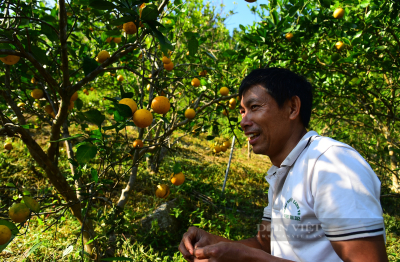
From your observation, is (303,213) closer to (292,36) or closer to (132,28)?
(132,28)

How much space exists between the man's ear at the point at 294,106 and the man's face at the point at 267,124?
0.02 metres

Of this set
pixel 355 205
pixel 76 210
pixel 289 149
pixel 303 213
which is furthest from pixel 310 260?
pixel 76 210

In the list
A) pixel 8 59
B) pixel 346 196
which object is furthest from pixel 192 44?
pixel 346 196

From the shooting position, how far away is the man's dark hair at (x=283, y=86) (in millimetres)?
1059

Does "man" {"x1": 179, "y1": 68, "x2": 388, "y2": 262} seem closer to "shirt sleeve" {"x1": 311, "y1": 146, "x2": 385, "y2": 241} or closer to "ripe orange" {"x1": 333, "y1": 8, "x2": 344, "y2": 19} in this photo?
"shirt sleeve" {"x1": 311, "y1": 146, "x2": 385, "y2": 241}

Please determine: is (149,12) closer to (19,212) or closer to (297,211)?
(297,211)

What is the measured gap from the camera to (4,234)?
100cm

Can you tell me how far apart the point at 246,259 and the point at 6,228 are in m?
1.01

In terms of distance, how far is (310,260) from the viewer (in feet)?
2.48

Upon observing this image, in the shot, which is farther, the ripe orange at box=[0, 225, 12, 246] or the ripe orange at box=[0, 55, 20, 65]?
the ripe orange at box=[0, 55, 20, 65]

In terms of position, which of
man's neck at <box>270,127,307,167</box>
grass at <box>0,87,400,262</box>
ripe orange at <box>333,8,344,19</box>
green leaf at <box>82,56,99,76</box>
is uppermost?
ripe orange at <box>333,8,344,19</box>

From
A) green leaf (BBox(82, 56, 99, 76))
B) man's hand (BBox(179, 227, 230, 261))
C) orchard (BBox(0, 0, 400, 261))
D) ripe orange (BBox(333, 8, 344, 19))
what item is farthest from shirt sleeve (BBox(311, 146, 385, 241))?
ripe orange (BBox(333, 8, 344, 19))

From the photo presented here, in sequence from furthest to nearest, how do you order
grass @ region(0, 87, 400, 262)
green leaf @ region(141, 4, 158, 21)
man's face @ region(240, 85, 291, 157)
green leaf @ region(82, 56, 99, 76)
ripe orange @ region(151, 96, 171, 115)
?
1. grass @ region(0, 87, 400, 262)
2. ripe orange @ region(151, 96, 171, 115)
3. green leaf @ region(82, 56, 99, 76)
4. man's face @ region(240, 85, 291, 157)
5. green leaf @ region(141, 4, 158, 21)

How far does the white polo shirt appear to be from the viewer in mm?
605
